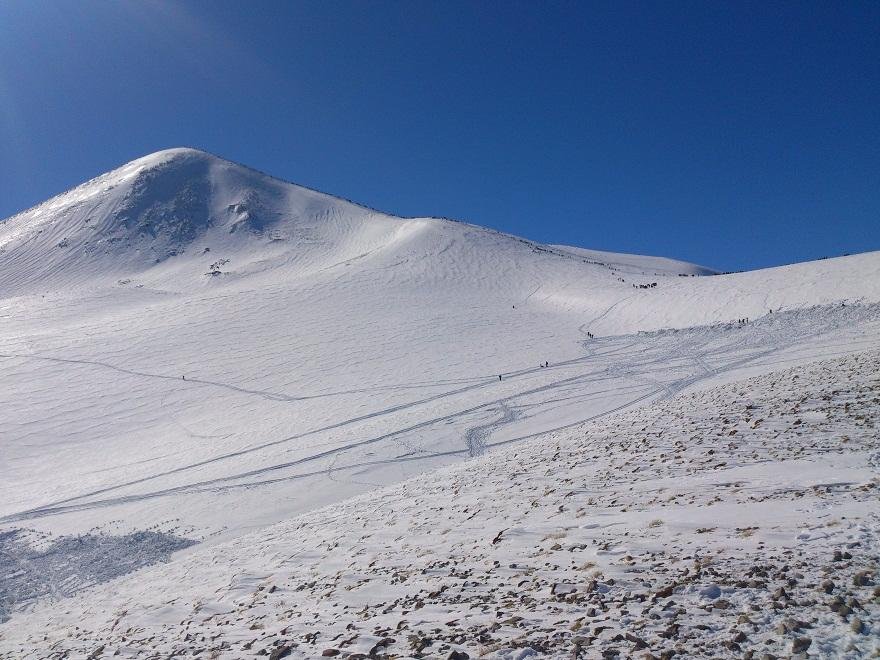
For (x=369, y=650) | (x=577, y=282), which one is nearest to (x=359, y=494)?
(x=369, y=650)

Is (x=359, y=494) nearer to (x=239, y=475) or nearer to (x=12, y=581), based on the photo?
(x=239, y=475)

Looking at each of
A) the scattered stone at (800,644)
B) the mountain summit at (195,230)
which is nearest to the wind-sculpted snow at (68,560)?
the scattered stone at (800,644)

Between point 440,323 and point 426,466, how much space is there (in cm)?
2060

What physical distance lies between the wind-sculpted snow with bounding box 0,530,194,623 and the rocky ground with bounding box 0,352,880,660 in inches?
30.7

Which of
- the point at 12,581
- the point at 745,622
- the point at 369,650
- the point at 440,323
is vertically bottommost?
the point at 12,581

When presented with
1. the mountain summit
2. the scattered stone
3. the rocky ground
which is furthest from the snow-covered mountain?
the scattered stone

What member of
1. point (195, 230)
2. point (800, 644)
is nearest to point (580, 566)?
point (800, 644)

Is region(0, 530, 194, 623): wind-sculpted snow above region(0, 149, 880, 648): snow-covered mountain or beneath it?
beneath

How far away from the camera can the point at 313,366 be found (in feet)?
97.0

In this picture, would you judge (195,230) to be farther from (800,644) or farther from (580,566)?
(800,644)

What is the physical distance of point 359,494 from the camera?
14.1 m

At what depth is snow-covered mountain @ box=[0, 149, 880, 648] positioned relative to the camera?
15430 millimetres

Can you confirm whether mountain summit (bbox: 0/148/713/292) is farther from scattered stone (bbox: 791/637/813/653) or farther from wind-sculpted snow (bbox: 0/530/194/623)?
scattered stone (bbox: 791/637/813/653)

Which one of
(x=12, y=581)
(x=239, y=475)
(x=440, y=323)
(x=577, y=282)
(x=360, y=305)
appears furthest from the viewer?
(x=577, y=282)
